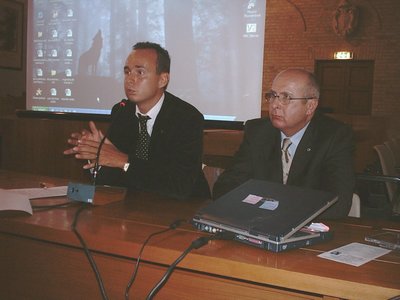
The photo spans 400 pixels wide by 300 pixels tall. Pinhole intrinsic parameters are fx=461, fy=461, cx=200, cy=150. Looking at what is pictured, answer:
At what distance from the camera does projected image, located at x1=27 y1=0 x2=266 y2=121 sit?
3225mm

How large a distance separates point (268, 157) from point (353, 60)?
23.5ft

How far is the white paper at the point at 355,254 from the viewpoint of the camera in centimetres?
102

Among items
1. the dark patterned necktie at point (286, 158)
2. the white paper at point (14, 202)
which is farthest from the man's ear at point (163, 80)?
the white paper at point (14, 202)

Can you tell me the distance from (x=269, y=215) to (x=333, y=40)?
819 centimetres

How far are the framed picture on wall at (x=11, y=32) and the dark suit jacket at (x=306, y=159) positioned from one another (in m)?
6.18

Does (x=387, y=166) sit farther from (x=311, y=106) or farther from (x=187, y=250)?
(x=187, y=250)

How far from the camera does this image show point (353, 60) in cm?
861

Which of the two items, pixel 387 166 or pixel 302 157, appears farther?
pixel 387 166

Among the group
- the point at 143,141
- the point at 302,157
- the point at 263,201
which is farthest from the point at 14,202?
the point at 302,157

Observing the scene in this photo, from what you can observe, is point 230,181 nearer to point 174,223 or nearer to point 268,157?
point 268,157

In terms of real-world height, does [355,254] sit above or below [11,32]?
below

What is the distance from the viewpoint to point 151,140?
2.13 meters

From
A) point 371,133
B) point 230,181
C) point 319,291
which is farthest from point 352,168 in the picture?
point 371,133

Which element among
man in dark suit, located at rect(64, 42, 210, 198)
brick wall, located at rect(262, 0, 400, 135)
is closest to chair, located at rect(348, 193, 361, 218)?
man in dark suit, located at rect(64, 42, 210, 198)
